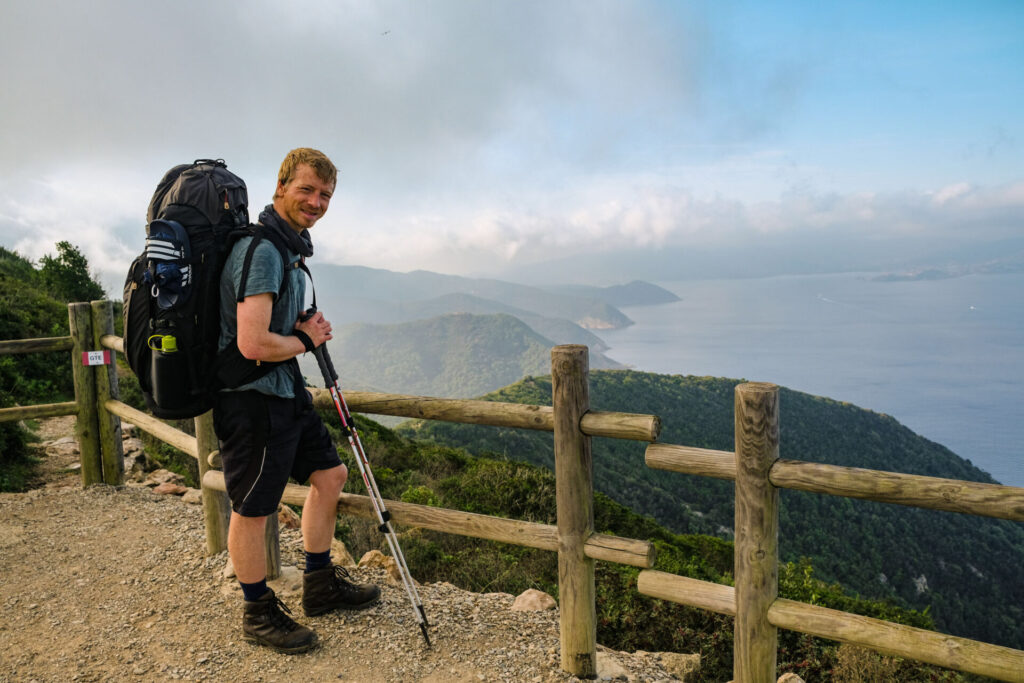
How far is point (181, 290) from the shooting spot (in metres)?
2.69

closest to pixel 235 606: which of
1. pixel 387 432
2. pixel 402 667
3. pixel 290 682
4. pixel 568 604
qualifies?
pixel 290 682

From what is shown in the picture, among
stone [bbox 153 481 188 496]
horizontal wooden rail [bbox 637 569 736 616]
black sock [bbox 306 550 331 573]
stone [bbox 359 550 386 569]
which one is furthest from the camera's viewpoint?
stone [bbox 153 481 188 496]

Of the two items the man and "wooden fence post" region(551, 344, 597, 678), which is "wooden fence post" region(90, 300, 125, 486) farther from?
"wooden fence post" region(551, 344, 597, 678)

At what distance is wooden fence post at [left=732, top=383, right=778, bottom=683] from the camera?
2504mm

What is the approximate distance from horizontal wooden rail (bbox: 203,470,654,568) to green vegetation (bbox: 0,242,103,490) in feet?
13.5

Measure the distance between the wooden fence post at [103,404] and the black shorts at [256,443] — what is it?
3325mm

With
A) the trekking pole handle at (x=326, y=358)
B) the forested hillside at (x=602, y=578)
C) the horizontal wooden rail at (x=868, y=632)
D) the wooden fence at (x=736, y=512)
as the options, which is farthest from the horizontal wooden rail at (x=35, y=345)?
the horizontal wooden rail at (x=868, y=632)

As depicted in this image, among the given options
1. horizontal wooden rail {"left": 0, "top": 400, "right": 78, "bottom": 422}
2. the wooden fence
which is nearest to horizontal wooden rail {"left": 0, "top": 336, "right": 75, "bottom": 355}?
horizontal wooden rail {"left": 0, "top": 400, "right": 78, "bottom": 422}

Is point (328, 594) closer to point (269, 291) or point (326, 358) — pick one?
point (326, 358)

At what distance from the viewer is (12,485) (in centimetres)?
596

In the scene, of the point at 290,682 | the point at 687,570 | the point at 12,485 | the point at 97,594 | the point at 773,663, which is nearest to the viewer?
the point at 773,663

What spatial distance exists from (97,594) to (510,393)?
36398mm

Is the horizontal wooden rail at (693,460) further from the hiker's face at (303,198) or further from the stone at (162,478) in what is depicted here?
the stone at (162,478)

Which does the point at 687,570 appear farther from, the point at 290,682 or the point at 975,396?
the point at 975,396
